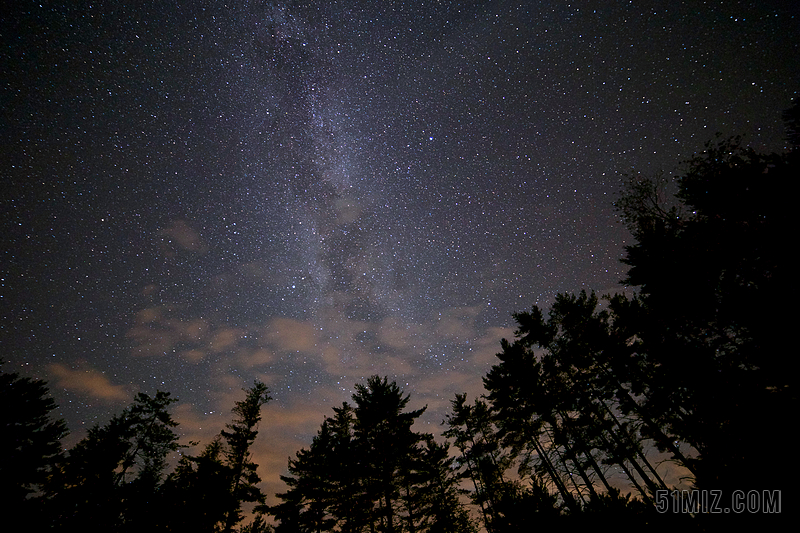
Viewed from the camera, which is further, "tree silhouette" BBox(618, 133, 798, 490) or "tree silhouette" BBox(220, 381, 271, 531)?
"tree silhouette" BBox(220, 381, 271, 531)

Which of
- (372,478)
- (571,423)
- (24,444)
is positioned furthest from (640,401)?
(24,444)

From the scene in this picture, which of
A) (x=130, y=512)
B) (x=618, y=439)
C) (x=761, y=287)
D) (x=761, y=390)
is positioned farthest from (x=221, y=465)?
(x=761, y=287)

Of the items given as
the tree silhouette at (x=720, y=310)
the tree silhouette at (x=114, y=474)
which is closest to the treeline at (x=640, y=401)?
the tree silhouette at (x=720, y=310)

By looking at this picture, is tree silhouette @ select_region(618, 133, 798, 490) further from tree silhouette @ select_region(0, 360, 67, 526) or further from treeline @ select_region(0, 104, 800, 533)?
tree silhouette @ select_region(0, 360, 67, 526)

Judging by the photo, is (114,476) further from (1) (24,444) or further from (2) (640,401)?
(2) (640,401)

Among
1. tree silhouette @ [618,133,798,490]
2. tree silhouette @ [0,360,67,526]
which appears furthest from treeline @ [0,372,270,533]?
tree silhouette @ [618,133,798,490]

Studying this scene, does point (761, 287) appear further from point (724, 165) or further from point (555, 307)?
point (555, 307)

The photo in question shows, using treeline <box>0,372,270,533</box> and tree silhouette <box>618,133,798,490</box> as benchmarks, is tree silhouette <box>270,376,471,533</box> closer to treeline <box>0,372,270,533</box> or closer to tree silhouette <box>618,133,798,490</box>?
treeline <box>0,372,270,533</box>

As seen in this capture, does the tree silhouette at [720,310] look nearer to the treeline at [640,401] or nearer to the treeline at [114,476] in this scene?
the treeline at [640,401]

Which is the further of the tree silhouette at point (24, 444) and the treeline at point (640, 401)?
the tree silhouette at point (24, 444)

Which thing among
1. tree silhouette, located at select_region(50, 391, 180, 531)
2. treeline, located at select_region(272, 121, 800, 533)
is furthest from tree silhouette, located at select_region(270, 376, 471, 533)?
tree silhouette, located at select_region(50, 391, 180, 531)

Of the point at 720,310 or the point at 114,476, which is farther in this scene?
the point at 114,476

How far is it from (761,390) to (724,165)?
8.48 metres

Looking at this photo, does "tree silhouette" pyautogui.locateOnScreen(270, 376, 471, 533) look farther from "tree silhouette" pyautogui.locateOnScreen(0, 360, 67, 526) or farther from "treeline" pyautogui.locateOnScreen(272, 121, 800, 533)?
"tree silhouette" pyautogui.locateOnScreen(0, 360, 67, 526)
